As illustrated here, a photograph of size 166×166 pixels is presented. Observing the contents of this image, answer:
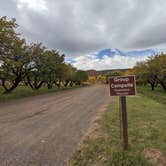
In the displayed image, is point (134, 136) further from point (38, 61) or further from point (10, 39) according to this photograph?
point (38, 61)

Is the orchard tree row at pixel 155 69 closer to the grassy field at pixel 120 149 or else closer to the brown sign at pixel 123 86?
the grassy field at pixel 120 149

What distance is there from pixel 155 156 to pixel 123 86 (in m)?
1.83

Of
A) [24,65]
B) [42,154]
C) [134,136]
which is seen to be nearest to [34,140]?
[42,154]

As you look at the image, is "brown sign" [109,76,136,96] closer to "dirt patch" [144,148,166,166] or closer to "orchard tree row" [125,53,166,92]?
"dirt patch" [144,148,166,166]

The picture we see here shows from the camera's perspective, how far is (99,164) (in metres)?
4.18

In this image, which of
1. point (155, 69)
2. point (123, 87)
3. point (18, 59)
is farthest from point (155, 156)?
point (155, 69)

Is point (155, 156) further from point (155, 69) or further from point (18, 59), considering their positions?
point (155, 69)

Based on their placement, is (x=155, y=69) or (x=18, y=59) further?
(x=155, y=69)

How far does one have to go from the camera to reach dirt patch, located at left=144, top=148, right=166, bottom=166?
13.9ft

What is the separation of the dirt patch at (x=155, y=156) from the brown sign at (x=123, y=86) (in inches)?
60.1

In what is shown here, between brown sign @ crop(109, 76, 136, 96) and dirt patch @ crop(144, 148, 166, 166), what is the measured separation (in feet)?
5.01

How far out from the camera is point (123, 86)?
474cm

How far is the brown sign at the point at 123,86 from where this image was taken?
465 centimetres

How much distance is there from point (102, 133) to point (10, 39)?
56.7 ft
